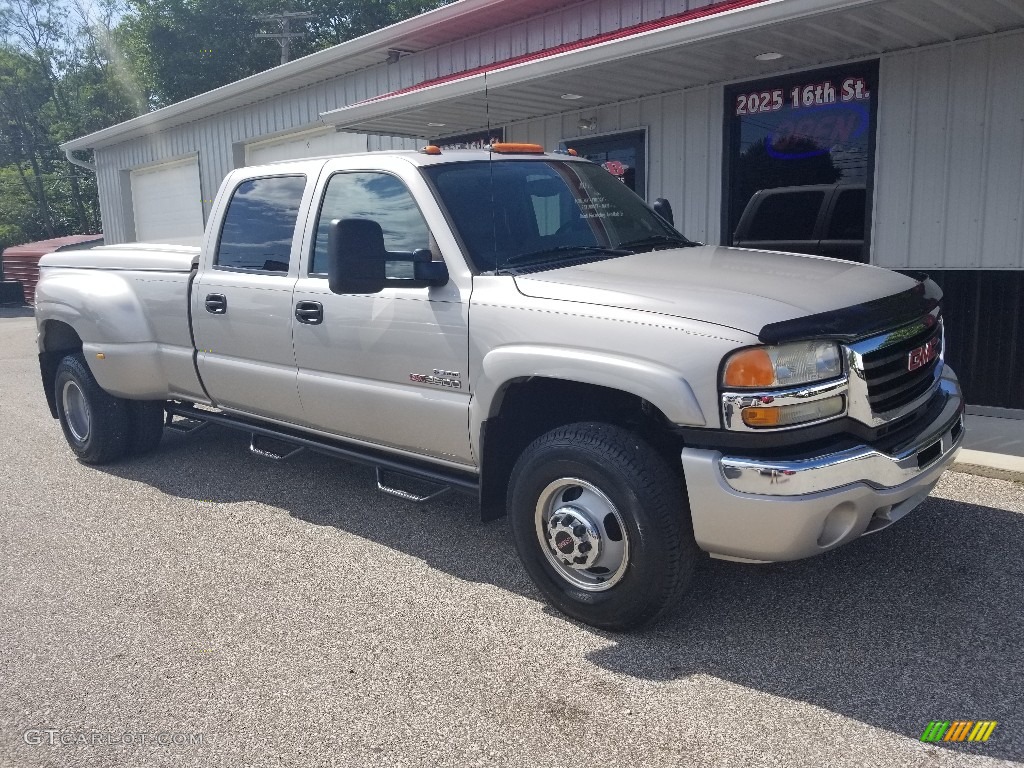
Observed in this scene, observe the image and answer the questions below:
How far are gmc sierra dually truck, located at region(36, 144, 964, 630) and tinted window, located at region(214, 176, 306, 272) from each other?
2 cm

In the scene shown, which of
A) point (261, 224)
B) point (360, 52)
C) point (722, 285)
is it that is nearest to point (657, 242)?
point (722, 285)

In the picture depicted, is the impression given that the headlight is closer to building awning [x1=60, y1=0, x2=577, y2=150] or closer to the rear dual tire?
the rear dual tire

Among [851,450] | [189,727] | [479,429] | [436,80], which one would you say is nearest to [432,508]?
[479,429]

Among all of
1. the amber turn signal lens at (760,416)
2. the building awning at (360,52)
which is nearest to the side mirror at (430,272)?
the amber turn signal lens at (760,416)

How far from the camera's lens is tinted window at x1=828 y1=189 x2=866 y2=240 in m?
7.62

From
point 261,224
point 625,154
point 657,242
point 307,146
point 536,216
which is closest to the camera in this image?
point 536,216

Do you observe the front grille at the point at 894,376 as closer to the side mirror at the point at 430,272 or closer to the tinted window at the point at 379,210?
the side mirror at the point at 430,272

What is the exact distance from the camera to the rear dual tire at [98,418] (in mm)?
6133

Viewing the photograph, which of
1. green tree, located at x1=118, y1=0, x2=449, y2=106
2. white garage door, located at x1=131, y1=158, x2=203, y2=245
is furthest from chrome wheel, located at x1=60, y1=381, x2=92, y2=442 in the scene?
green tree, located at x1=118, y1=0, x2=449, y2=106

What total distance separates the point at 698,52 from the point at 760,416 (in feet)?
16.6

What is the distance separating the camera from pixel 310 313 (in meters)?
4.54

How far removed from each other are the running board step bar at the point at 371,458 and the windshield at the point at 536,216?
39.6 inches

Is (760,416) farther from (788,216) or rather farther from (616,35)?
(616,35)

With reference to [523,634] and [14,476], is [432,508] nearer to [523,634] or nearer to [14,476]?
[523,634]
